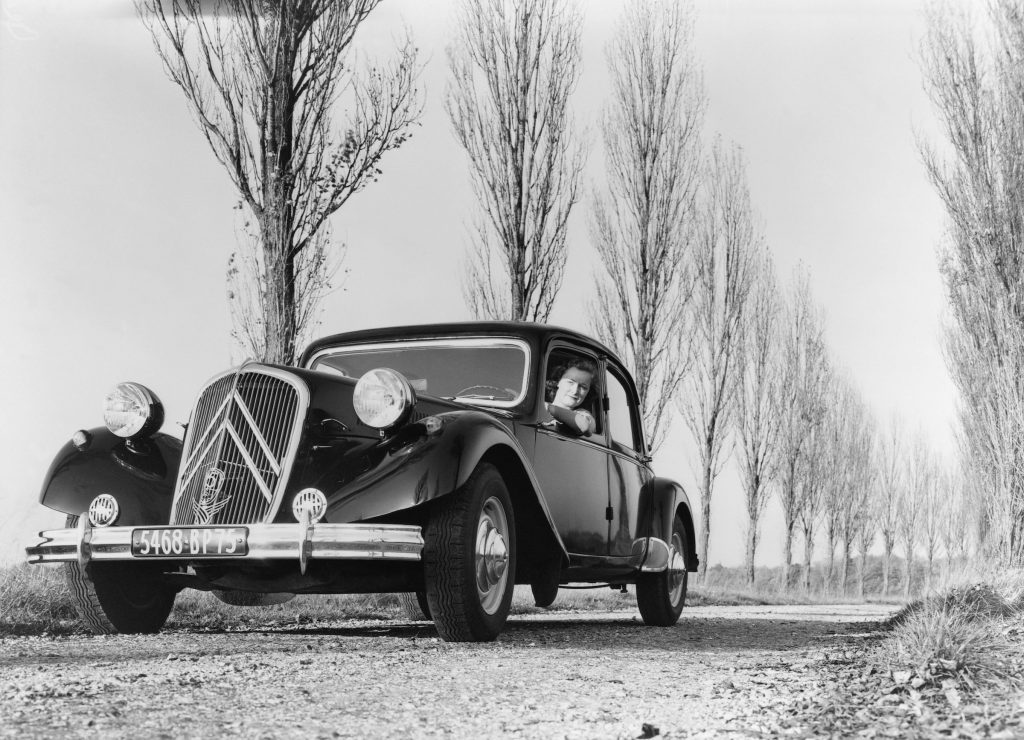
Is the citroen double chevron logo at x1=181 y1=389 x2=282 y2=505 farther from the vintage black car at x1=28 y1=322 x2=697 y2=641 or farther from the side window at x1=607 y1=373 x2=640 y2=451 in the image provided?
the side window at x1=607 y1=373 x2=640 y2=451

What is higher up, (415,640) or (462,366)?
(462,366)

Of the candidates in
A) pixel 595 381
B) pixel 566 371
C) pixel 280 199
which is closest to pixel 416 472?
pixel 566 371

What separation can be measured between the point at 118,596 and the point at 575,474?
8.52 feet

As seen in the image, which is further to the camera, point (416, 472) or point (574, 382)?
point (574, 382)

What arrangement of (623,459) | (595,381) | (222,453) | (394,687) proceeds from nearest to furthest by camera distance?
(394,687) < (222,453) < (595,381) < (623,459)

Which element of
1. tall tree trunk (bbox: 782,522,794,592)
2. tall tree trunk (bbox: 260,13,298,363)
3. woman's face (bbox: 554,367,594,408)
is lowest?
tall tree trunk (bbox: 782,522,794,592)

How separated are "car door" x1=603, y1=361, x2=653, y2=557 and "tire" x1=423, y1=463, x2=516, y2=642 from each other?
66.7 inches

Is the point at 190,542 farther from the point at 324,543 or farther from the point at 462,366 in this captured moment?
the point at 462,366

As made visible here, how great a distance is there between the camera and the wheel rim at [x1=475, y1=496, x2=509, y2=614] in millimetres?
5168

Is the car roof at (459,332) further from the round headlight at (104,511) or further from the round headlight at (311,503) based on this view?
the round headlight at (311,503)

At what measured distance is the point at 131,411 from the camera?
587 centimetres

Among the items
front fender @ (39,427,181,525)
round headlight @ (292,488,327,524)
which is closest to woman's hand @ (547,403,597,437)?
round headlight @ (292,488,327,524)

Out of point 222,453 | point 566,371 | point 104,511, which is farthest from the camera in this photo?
point 566,371

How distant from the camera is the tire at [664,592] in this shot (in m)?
7.82
